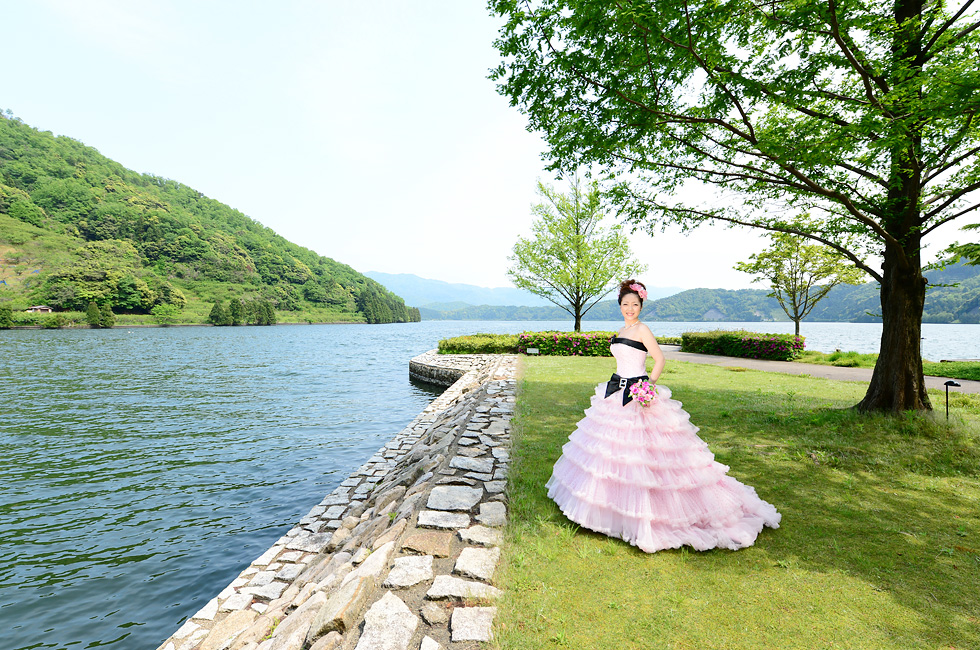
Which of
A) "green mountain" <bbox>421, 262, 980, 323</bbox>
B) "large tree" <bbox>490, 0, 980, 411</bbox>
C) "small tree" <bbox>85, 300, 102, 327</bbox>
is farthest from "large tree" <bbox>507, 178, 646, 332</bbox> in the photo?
"small tree" <bbox>85, 300, 102, 327</bbox>

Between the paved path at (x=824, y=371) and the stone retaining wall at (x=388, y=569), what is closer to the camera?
the stone retaining wall at (x=388, y=569)

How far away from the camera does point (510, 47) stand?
22.7 ft

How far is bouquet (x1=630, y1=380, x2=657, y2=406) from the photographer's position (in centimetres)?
426

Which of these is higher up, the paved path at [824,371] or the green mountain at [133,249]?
the green mountain at [133,249]

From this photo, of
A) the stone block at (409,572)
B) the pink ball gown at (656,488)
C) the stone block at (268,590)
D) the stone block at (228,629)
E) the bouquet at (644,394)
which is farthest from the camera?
the stone block at (268,590)

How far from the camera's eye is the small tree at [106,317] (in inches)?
2707

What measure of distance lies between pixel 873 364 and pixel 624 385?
2173 cm

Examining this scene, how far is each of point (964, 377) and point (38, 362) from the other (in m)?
51.9

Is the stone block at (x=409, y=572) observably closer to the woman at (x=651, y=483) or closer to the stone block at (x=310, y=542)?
the woman at (x=651, y=483)

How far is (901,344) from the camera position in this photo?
7.51 meters

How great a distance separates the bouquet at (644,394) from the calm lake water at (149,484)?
6.62 m

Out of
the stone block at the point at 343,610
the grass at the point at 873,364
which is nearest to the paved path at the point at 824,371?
the grass at the point at 873,364

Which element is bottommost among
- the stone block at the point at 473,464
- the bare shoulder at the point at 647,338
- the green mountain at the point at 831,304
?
the stone block at the point at 473,464

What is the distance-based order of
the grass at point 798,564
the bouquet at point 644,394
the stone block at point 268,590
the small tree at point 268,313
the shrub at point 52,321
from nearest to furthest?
the grass at point 798,564
the bouquet at point 644,394
the stone block at point 268,590
the shrub at point 52,321
the small tree at point 268,313
